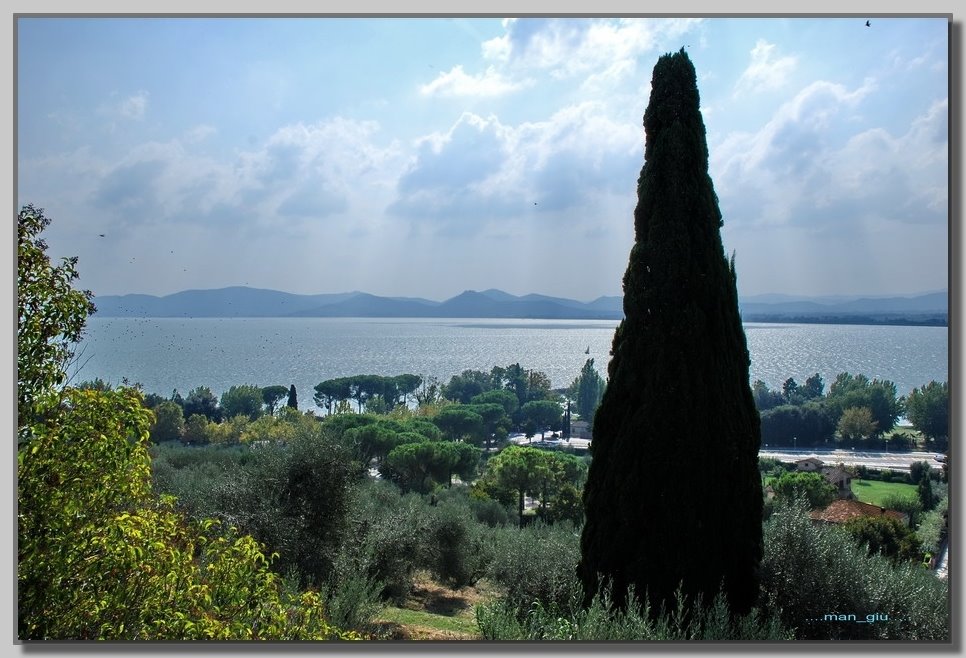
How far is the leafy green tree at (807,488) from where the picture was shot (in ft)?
22.2

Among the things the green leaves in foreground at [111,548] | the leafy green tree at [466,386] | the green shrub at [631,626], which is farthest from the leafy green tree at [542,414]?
the green leaves in foreground at [111,548]

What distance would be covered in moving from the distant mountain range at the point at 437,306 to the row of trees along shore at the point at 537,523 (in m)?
0.65

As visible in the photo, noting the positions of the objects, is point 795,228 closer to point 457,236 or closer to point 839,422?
point 839,422

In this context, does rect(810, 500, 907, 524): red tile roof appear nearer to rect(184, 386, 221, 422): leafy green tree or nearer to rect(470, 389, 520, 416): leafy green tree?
rect(470, 389, 520, 416): leafy green tree

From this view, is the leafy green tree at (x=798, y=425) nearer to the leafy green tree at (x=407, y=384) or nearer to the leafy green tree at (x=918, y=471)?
the leafy green tree at (x=918, y=471)

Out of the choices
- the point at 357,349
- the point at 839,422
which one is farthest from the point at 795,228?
the point at 357,349

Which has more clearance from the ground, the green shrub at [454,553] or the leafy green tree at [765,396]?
the leafy green tree at [765,396]

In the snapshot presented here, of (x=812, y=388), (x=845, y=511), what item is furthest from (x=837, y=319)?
(x=845, y=511)

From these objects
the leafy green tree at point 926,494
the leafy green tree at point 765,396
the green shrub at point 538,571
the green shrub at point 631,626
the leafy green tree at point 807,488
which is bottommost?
the green shrub at point 538,571

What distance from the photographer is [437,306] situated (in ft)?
21.9

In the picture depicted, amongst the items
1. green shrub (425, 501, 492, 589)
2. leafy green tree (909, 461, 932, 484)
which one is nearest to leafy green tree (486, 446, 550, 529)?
green shrub (425, 501, 492, 589)

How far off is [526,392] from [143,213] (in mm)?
6370

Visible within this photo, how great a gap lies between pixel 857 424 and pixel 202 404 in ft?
23.6

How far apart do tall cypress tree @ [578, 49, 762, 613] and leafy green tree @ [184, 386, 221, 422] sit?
4.60 m
